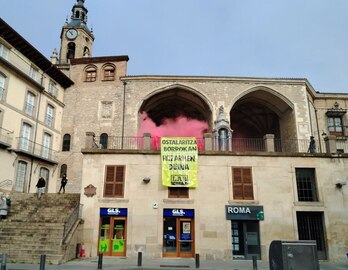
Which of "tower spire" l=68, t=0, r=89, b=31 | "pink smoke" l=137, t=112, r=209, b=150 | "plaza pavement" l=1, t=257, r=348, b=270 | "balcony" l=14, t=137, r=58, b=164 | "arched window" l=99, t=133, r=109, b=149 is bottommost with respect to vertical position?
"plaza pavement" l=1, t=257, r=348, b=270

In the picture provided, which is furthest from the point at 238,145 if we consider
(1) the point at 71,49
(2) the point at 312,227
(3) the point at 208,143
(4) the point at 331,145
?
(1) the point at 71,49

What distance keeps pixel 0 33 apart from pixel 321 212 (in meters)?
23.0

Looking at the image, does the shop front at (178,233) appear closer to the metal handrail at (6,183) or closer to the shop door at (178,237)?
Answer: the shop door at (178,237)

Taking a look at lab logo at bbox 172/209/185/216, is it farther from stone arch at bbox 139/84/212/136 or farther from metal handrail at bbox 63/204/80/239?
stone arch at bbox 139/84/212/136

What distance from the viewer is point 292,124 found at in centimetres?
2538

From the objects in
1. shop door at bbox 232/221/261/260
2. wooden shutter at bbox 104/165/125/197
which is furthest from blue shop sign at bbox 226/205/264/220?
wooden shutter at bbox 104/165/125/197

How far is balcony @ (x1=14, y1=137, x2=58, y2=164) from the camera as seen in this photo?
870 inches

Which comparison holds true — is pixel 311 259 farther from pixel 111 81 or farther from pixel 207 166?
pixel 111 81

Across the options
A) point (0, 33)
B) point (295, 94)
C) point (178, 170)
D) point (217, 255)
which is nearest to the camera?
point (217, 255)

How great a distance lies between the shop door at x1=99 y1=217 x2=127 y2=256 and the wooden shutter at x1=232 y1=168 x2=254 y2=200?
5.79 metres

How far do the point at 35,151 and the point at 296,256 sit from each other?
22235 mm

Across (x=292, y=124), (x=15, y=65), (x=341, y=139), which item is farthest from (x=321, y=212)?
(x=15, y=65)

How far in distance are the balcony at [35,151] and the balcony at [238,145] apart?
4162 millimetres

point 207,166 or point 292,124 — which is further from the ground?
point 292,124
